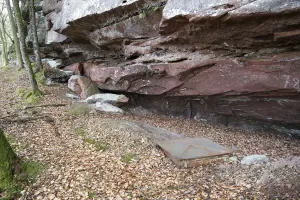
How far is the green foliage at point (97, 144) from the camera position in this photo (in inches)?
295

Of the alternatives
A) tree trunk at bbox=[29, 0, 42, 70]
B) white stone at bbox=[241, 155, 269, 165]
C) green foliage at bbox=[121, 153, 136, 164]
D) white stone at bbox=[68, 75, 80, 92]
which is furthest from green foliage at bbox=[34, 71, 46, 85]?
white stone at bbox=[241, 155, 269, 165]

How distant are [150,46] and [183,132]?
181 inches

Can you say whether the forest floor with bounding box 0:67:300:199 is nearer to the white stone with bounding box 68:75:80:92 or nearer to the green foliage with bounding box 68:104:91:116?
the green foliage with bounding box 68:104:91:116

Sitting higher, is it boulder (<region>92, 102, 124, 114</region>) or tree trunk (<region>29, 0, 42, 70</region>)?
→ tree trunk (<region>29, 0, 42, 70</region>)

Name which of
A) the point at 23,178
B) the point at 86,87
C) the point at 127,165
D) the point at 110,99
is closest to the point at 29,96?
the point at 86,87

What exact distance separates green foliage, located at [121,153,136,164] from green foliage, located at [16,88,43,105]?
7.31 metres

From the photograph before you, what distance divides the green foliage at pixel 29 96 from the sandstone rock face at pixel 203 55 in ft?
11.1

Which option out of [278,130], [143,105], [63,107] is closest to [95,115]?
[63,107]

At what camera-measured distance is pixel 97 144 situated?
777 centimetres

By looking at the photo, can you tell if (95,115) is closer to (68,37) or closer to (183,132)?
(183,132)

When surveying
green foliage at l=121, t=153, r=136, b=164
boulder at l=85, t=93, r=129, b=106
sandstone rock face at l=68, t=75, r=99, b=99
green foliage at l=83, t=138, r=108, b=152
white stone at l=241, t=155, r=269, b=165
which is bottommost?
white stone at l=241, t=155, r=269, b=165

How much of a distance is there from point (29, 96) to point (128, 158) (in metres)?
8.91

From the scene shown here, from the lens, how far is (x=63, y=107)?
12.0 m

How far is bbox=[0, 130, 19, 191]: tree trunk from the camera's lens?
5.16 m
